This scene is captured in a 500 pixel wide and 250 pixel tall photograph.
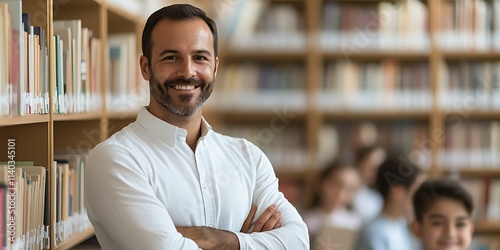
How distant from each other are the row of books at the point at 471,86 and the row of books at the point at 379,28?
27 cm

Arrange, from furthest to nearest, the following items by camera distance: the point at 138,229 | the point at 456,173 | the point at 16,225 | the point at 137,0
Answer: the point at 456,173 → the point at 137,0 → the point at 16,225 → the point at 138,229

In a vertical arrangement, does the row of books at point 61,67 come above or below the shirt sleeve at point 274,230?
above

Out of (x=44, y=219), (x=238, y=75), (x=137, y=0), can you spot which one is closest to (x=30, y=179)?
(x=44, y=219)

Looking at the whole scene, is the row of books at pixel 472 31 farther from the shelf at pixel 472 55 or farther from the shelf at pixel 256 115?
the shelf at pixel 256 115

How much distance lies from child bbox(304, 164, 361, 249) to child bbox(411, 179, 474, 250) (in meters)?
1.12

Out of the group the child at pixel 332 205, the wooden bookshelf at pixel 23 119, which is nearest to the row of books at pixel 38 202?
the wooden bookshelf at pixel 23 119

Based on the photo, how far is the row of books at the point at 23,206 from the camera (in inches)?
62.8

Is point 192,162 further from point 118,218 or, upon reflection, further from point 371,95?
point 371,95

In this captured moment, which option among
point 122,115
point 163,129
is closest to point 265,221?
point 163,129

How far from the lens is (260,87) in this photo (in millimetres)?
4234

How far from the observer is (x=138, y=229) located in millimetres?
1571

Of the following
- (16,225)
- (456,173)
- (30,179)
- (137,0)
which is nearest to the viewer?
(16,225)

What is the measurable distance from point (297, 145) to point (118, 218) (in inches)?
109

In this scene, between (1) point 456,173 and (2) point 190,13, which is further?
(1) point 456,173
